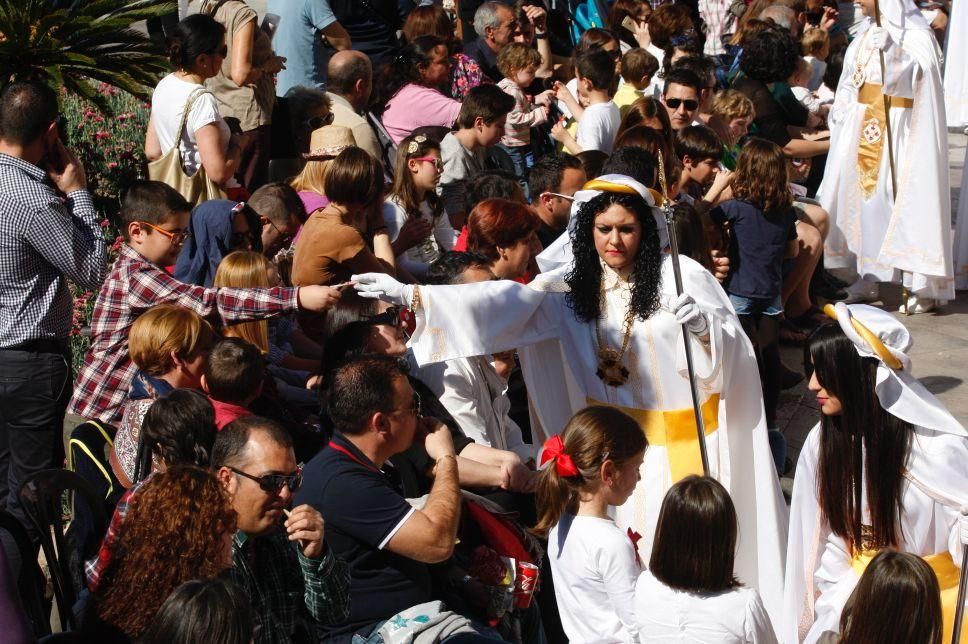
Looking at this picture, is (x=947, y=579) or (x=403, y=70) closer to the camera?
(x=947, y=579)

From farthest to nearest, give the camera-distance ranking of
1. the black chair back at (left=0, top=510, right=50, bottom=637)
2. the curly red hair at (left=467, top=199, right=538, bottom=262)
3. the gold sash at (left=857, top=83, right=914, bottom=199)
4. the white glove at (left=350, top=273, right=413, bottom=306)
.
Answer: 1. the gold sash at (left=857, top=83, right=914, bottom=199)
2. the curly red hair at (left=467, top=199, right=538, bottom=262)
3. the white glove at (left=350, top=273, right=413, bottom=306)
4. the black chair back at (left=0, top=510, right=50, bottom=637)

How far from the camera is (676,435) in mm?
5230

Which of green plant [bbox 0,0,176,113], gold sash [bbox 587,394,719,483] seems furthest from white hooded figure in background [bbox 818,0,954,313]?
green plant [bbox 0,0,176,113]

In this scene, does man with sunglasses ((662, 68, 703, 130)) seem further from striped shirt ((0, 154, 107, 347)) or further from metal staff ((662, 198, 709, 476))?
striped shirt ((0, 154, 107, 347))

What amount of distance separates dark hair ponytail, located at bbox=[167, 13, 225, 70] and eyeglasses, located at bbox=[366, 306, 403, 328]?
7.90 ft

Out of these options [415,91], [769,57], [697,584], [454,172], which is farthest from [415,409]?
[769,57]

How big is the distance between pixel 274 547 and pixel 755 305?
4518 millimetres

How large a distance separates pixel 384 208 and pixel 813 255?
336 centimetres

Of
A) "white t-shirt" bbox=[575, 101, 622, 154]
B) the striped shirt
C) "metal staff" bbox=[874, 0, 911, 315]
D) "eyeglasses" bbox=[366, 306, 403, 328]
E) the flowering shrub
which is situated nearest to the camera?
"eyeglasses" bbox=[366, 306, 403, 328]

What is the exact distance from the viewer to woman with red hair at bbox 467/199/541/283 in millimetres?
5723

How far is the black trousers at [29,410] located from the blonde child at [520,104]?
168 inches

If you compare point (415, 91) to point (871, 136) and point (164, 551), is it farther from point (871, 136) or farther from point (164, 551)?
point (164, 551)

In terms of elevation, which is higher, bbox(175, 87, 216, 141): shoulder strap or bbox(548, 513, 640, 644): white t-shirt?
bbox(175, 87, 216, 141): shoulder strap

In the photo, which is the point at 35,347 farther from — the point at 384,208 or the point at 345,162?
the point at 384,208
